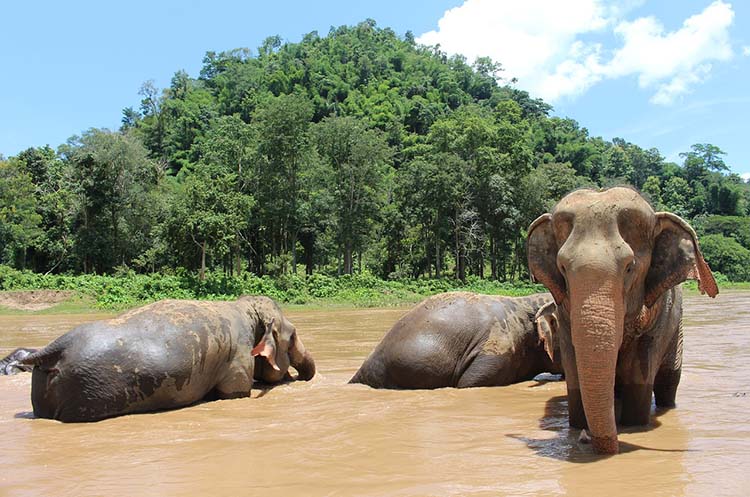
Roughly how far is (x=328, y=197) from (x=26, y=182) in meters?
21.4

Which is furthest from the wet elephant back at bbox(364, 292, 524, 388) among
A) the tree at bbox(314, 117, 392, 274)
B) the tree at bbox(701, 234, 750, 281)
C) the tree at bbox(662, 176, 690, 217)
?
Result: the tree at bbox(662, 176, 690, 217)

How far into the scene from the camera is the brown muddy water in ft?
14.0

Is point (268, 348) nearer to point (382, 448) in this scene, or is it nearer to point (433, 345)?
point (433, 345)

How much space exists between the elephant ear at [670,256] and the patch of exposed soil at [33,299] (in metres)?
33.0

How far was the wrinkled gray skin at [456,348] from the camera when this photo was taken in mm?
8164

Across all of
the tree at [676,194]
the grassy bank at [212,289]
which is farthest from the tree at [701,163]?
the grassy bank at [212,289]

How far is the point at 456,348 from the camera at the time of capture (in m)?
8.26

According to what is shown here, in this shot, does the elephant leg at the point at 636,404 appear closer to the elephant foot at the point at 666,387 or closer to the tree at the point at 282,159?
the elephant foot at the point at 666,387

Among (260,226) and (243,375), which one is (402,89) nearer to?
(260,226)

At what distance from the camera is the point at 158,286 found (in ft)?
121

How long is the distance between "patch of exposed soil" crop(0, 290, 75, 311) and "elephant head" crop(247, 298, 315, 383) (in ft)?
90.6

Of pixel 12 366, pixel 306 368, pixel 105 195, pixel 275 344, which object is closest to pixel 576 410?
pixel 275 344

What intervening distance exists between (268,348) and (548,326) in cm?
358

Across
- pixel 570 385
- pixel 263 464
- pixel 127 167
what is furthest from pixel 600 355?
pixel 127 167
